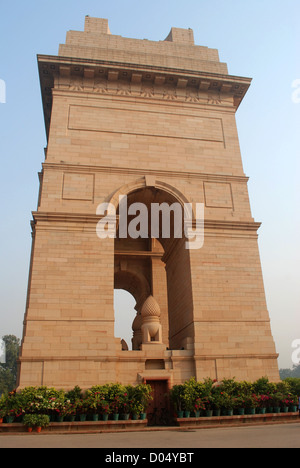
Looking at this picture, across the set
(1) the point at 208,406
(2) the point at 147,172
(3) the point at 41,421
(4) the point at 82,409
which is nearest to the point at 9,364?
(2) the point at 147,172

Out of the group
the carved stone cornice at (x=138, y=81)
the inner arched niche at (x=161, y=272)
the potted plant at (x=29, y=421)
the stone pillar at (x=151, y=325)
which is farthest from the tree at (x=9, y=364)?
the potted plant at (x=29, y=421)

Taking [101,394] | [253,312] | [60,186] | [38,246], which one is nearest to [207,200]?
[253,312]

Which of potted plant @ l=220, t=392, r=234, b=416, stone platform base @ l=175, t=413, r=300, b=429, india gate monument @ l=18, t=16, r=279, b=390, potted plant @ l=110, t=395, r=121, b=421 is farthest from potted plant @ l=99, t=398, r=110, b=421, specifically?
potted plant @ l=220, t=392, r=234, b=416

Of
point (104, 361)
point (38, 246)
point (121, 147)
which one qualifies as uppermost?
point (121, 147)

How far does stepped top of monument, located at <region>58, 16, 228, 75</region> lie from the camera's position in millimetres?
19719

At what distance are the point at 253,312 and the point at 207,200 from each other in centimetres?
537

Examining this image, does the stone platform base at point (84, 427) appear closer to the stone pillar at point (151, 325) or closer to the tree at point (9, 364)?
the stone pillar at point (151, 325)

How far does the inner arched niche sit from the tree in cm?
5487

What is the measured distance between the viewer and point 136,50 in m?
21.0

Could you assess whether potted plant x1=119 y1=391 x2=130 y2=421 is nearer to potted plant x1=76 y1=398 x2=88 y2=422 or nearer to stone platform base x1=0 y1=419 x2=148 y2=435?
stone platform base x1=0 y1=419 x2=148 y2=435

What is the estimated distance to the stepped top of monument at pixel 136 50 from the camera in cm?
1972
